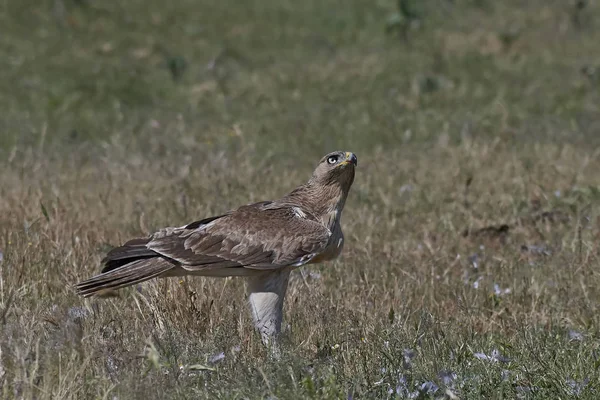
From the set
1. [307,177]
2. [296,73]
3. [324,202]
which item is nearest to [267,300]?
[324,202]

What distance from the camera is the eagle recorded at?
566 centimetres

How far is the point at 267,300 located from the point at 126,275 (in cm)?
75

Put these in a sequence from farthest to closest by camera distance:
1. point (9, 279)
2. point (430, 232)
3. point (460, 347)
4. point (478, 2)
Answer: point (478, 2) → point (430, 232) → point (9, 279) → point (460, 347)

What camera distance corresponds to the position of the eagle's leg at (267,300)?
5.71m

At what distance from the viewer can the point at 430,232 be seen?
334 inches

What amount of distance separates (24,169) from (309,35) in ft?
27.6

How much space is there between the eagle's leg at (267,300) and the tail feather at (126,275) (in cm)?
49

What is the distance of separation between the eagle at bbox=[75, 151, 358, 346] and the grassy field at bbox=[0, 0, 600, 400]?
204 millimetres

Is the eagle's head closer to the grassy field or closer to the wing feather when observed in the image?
the wing feather

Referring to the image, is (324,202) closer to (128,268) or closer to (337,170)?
(337,170)

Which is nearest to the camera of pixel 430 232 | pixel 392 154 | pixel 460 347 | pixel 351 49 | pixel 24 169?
pixel 460 347

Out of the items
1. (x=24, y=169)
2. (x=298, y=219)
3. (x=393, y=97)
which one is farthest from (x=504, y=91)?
(x=298, y=219)

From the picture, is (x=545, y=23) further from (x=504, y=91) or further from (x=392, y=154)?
(x=392, y=154)

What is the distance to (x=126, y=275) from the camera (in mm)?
5633
